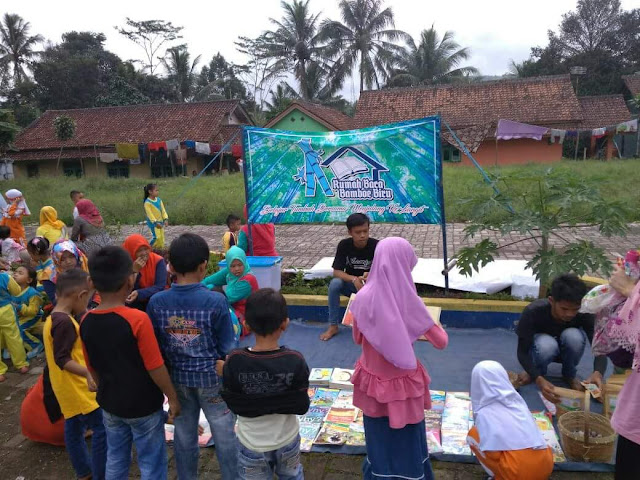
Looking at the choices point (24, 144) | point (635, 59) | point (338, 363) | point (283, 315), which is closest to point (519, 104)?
point (635, 59)

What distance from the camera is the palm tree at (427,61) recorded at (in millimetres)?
33344

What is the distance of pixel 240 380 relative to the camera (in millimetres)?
2137

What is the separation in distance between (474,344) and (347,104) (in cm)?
3664

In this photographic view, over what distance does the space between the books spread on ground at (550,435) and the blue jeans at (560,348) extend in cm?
44

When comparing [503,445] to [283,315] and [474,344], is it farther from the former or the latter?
[474,344]

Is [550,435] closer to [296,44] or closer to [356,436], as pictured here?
[356,436]

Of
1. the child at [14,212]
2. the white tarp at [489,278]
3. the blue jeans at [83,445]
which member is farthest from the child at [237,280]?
the child at [14,212]

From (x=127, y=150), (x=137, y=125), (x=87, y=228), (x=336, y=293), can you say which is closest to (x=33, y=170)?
(x=137, y=125)

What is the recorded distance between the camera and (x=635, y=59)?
32875mm

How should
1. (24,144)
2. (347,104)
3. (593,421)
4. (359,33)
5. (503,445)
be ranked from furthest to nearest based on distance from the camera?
(347,104) < (359,33) < (24,144) < (593,421) < (503,445)

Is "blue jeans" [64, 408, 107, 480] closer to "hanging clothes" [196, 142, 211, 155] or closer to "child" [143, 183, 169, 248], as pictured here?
"child" [143, 183, 169, 248]

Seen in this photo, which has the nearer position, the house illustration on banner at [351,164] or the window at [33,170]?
the house illustration on banner at [351,164]

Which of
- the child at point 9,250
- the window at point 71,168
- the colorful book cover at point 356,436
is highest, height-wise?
the window at point 71,168

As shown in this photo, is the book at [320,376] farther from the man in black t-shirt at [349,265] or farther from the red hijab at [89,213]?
the red hijab at [89,213]
